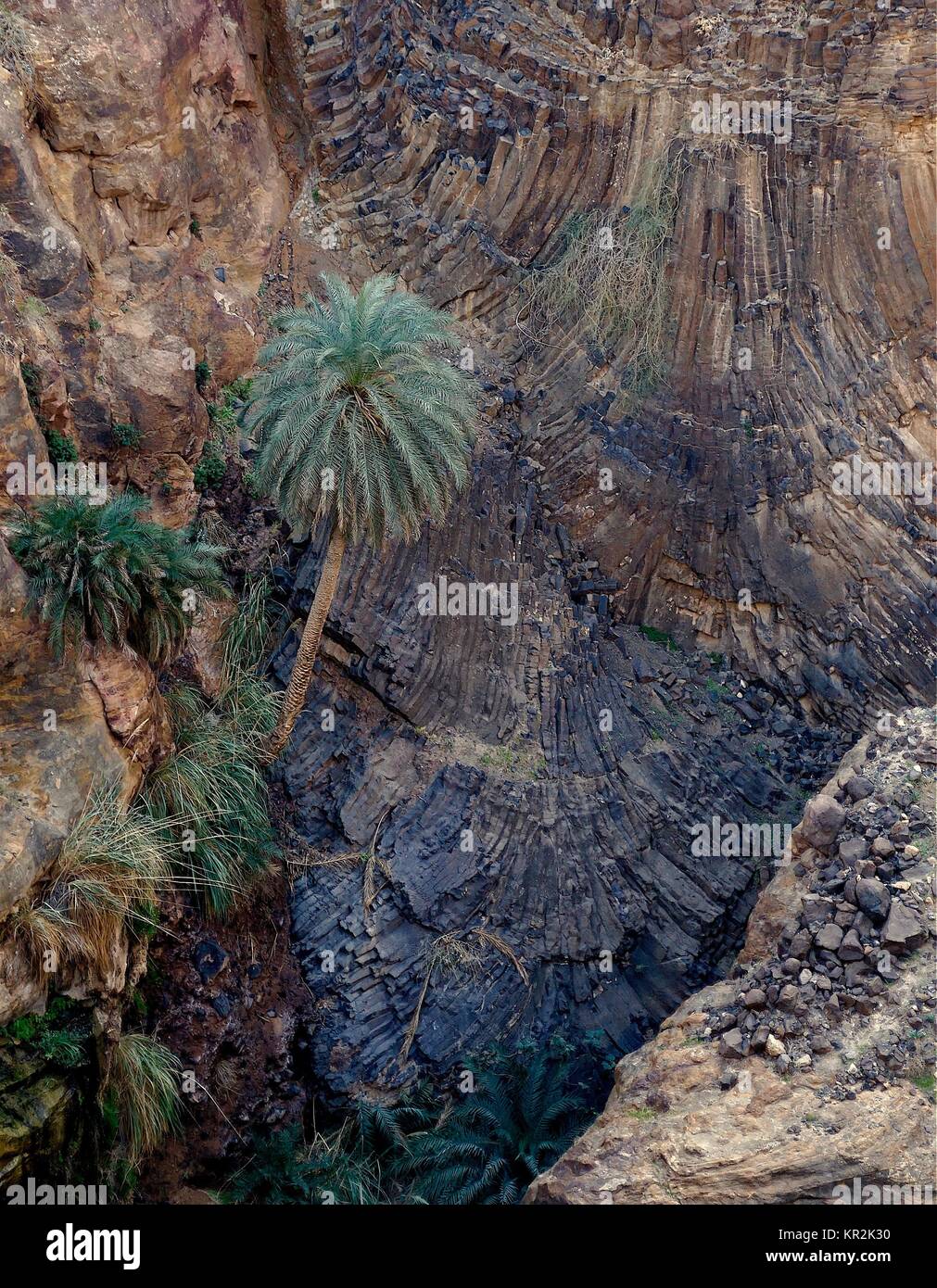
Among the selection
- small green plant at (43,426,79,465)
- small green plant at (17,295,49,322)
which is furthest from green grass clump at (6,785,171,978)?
small green plant at (17,295,49,322)

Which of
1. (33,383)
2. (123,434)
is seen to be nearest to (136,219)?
(123,434)

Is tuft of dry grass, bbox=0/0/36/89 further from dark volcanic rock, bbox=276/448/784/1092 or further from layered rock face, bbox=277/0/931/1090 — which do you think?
dark volcanic rock, bbox=276/448/784/1092

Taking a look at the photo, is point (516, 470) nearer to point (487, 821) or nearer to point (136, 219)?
point (487, 821)

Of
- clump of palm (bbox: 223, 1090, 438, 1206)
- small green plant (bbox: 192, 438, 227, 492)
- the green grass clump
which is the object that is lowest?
clump of palm (bbox: 223, 1090, 438, 1206)

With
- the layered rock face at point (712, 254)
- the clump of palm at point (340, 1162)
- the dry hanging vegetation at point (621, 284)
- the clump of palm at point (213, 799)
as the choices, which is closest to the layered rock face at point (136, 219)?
the layered rock face at point (712, 254)

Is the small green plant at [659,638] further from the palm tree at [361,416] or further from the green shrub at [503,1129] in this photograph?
the green shrub at [503,1129]

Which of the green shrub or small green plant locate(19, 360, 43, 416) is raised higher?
small green plant locate(19, 360, 43, 416)
